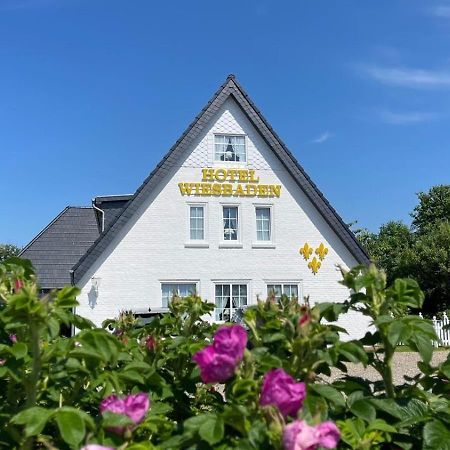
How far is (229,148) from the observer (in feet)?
66.9

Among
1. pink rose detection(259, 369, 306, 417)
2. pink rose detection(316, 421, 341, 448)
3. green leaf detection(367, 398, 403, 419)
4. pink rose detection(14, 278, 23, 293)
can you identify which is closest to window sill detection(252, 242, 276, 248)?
pink rose detection(14, 278, 23, 293)

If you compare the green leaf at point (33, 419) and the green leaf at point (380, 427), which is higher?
the green leaf at point (33, 419)

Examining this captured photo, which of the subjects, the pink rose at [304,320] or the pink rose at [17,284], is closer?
the pink rose at [304,320]

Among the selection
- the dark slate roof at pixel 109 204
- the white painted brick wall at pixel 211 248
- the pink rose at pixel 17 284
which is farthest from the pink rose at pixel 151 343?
the dark slate roof at pixel 109 204

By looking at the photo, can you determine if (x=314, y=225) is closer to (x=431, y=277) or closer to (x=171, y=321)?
(x=431, y=277)

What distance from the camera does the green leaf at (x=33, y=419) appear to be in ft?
5.06

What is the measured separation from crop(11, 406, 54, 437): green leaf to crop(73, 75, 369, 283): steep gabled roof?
57.4 feet

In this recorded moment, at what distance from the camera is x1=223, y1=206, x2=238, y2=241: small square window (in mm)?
20344

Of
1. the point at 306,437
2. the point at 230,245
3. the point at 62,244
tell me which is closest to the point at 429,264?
the point at 230,245

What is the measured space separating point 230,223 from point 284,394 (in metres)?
19.0

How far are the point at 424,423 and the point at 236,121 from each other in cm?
1894

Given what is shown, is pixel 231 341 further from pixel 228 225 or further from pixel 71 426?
pixel 228 225

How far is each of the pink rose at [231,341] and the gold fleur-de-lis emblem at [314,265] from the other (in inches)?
746

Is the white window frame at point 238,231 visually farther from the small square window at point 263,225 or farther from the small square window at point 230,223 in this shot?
the small square window at point 263,225
